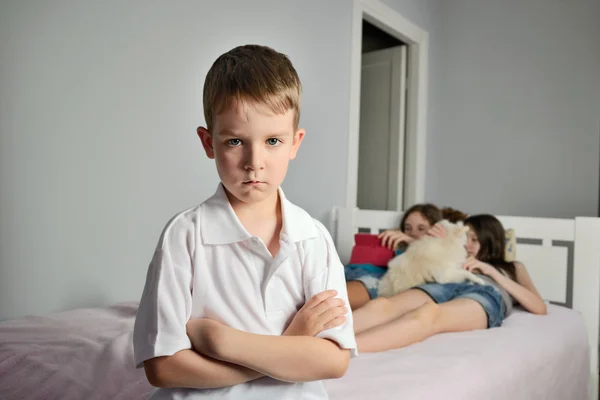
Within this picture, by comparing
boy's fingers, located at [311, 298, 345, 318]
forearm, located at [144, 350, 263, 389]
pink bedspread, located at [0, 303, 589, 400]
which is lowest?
pink bedspread, located at [0, 303, 589, 400]

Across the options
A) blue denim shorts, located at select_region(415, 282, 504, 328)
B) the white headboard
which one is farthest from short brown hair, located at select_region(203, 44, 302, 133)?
the white headboard

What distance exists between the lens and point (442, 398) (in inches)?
42.1

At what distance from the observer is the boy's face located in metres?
0.66

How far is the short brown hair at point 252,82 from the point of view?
665 mm

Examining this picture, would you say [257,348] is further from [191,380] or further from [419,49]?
[419,49]

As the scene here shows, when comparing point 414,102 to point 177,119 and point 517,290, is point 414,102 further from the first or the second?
point 177,119

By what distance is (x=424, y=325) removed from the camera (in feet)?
4.84

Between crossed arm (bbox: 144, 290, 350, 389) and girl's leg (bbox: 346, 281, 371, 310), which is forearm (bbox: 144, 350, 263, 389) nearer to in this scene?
crossed arm (bbox: 144, 290, 350, 389)

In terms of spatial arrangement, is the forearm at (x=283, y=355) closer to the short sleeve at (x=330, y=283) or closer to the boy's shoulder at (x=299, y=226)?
the short sleeve at (x=330, y=283)

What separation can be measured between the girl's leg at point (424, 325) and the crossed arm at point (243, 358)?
0.69 m

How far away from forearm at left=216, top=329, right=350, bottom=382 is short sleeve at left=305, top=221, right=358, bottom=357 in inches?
0.7

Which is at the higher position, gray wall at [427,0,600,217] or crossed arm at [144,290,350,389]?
gray wall at [427,0,600,217]

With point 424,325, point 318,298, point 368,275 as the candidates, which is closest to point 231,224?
point 318,298

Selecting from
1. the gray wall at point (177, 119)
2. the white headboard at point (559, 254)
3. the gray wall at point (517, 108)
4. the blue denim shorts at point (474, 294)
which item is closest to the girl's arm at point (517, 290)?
the blue denim shorts at point (474, 294)
